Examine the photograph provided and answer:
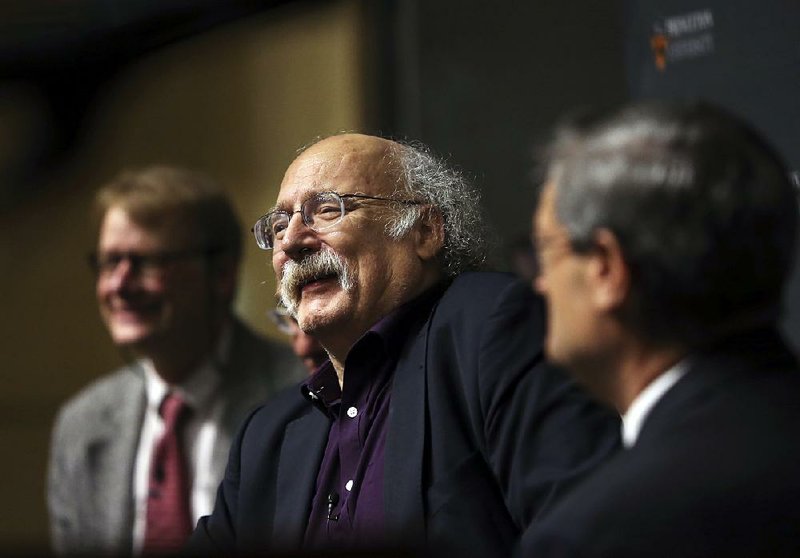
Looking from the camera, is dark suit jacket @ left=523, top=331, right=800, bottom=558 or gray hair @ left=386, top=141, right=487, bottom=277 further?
gray hair @ left=386, top=141, right=487, bottom=277

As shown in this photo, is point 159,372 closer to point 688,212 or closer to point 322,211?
point 322,211

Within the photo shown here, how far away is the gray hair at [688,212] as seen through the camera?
1.49 metres

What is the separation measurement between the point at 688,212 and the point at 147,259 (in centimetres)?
263

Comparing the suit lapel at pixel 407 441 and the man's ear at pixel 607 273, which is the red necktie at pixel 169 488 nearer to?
the suit lapel at pixel 407 441

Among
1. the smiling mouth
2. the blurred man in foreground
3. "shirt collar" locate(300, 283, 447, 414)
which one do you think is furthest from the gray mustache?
the blurred man in foreground

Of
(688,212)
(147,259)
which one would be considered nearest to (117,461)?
(147,259)

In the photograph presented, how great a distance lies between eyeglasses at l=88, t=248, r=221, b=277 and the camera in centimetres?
384

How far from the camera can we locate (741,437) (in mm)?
1407

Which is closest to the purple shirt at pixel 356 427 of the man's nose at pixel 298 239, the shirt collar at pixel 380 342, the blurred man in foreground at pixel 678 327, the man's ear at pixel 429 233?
the shirt collar at pixel 380 342

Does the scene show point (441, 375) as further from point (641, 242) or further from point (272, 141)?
point (272, 141)

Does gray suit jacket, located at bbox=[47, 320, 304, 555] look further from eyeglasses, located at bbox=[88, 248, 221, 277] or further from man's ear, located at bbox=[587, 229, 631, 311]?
man's ear, located at bbox=[587, 229, 631, 311]

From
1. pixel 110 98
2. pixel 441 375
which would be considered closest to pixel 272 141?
pixel 110 98

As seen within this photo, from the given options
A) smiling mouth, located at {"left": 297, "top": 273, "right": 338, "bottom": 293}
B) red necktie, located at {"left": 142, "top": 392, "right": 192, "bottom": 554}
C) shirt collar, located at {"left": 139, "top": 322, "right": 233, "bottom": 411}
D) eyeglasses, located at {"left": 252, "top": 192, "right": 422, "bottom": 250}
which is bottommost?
red necktie, located at {"left": 142, "top": 392, "right": 192, "bottom": 554}

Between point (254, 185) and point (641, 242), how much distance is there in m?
2.30
